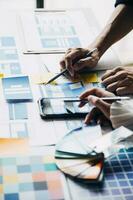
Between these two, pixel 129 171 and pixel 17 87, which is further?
pixel 17 87

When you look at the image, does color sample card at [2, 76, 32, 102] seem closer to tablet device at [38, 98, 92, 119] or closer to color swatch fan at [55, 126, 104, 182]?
tablet device at [38, 98, 92, 119]

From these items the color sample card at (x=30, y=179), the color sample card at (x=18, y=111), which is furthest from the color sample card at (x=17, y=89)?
the color sample card at (x=30, y=179)

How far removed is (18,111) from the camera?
111 centimetres

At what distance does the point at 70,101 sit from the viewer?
3.80 ft

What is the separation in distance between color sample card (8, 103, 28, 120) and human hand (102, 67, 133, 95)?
0.90 ft

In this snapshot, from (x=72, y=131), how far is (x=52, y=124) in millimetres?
66

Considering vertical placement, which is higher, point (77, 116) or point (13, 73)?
point (13, 73)

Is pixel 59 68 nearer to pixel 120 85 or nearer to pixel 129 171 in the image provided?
pixel 120 85

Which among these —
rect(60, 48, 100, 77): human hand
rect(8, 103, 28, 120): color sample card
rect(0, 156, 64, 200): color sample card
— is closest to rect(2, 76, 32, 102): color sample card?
rect(8, 103, 28, 120): color sample card

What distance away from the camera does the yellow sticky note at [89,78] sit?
4.20 feet

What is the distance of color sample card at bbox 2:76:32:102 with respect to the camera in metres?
1.16

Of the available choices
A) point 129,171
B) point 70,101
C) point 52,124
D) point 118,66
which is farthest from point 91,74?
point 129,171

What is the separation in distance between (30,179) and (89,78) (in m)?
0.51

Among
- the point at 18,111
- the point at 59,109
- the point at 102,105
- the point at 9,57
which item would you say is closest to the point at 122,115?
the point at 102,105
